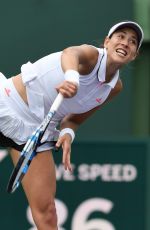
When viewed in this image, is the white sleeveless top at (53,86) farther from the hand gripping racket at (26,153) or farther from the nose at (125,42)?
the hand gripping racket at (26,153)

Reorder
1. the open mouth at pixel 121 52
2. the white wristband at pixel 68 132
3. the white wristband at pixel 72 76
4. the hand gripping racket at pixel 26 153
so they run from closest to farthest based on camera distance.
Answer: the white wristband at pixel 72 76, the hand gripping racket at pixel 26 153, the open mouth at pixel 121 52, the white wristband at pixel 68 132


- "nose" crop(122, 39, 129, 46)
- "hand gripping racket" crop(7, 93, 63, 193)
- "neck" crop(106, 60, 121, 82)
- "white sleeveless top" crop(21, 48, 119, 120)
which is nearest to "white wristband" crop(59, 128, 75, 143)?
"white sleeveless top" crop(21, 48, 119, 120)

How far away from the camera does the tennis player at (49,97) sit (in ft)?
14.3

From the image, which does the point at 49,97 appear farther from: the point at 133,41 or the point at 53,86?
the point at 133,41

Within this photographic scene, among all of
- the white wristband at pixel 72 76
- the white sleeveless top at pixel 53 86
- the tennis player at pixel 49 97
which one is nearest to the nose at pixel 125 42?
the tennis player at pixel 49 97

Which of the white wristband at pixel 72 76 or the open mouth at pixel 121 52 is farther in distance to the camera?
the open mouth at pixel 121 52

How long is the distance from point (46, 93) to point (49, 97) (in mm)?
28

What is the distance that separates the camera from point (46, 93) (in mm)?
4449

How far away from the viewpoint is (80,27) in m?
6.20

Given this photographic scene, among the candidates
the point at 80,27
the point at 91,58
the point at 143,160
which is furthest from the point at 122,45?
the point at 80,27

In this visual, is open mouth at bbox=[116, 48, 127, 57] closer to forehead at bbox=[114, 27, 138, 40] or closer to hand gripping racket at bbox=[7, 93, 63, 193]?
forehead at bbox=[114, 27, 138, 40]

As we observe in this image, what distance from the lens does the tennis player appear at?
4352 millimetres

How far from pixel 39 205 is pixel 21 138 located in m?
0.40

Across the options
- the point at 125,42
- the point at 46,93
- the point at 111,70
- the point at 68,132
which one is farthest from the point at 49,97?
the point at 125,42
